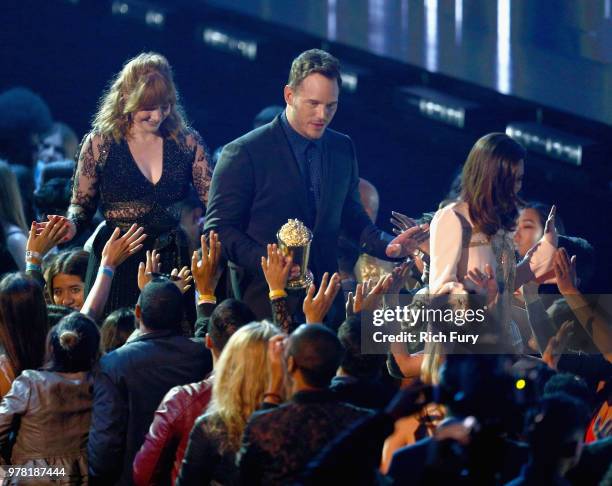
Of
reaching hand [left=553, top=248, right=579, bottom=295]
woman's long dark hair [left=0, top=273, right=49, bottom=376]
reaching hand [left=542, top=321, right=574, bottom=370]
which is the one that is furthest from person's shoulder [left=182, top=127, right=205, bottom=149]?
reaching hand [left=542, top=321, right=574, bottom=370]

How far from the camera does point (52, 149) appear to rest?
7.19m

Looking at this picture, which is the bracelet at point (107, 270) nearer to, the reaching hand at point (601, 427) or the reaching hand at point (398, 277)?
the reaching hand at point (398, 277)

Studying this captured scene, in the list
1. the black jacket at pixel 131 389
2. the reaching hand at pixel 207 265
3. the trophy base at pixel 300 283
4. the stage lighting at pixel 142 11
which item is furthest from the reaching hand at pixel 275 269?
the stage lighting at pixel 142 11

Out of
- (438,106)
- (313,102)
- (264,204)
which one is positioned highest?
(438,106)

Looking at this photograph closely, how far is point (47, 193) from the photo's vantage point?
5738 mm

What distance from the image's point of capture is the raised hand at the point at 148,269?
457 cm

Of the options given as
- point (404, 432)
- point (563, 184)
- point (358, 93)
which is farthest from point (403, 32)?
point (404, 432)

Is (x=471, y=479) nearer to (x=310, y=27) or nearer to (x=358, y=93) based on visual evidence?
(x=358, y=93)

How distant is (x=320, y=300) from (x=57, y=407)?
888 mm

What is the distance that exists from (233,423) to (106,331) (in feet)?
3.79

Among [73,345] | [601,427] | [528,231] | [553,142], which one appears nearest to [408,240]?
[528,231]

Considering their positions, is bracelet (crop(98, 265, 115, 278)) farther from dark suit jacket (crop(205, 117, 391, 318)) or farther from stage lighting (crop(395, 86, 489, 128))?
stage lighting (crop(395, 86, 489, 128))

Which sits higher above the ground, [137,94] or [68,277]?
[137,94]

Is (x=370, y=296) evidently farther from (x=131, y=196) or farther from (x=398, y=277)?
(x=131, y=196)
